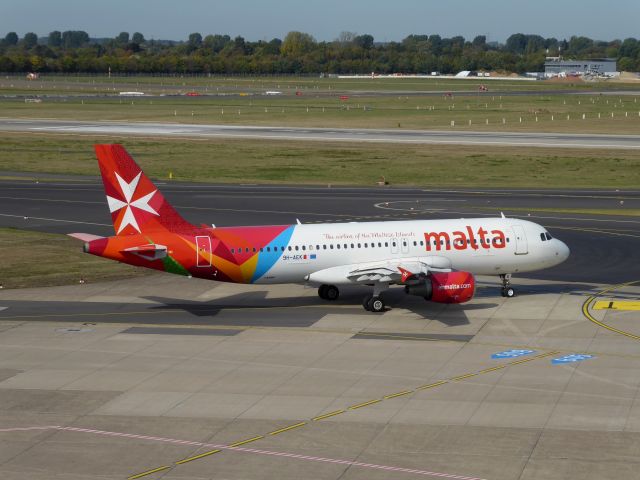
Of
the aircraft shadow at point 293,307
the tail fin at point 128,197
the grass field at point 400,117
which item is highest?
the tail fin at point 128,197

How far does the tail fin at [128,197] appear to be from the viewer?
177 feet

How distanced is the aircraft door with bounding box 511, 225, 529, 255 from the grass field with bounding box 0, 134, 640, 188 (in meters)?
47.0

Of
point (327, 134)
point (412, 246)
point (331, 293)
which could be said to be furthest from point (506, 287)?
point (327, 134)

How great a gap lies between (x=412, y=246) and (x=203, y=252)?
1133 cm

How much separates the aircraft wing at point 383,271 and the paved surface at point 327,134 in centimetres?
8086

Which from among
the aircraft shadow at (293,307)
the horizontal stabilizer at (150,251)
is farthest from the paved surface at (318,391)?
the horizontal stabilizer at (150,251)

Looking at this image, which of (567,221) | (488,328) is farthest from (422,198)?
(488,328)

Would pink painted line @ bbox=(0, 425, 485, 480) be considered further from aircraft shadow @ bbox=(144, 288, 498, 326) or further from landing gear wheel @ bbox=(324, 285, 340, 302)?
landing gear wheel @ bbox=(324, 285, 340, 302)

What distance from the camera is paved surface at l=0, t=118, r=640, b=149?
137775 millimetres

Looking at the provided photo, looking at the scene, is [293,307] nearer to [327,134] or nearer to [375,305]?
[375,305]

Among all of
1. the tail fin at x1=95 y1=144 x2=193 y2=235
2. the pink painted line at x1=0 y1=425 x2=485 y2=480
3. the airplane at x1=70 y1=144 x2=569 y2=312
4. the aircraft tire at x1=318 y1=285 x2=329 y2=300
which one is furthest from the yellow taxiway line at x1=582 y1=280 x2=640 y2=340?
the tail fin at x1=95 y1=144 x2=193 y2=235

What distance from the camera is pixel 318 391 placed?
138 feet

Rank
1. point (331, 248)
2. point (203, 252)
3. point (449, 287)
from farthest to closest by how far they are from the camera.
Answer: point (331, 248), point (203, 252), point (449, 287)

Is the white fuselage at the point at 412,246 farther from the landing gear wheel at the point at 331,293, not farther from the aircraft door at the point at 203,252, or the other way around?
the aircraft door at the point at 203,252
